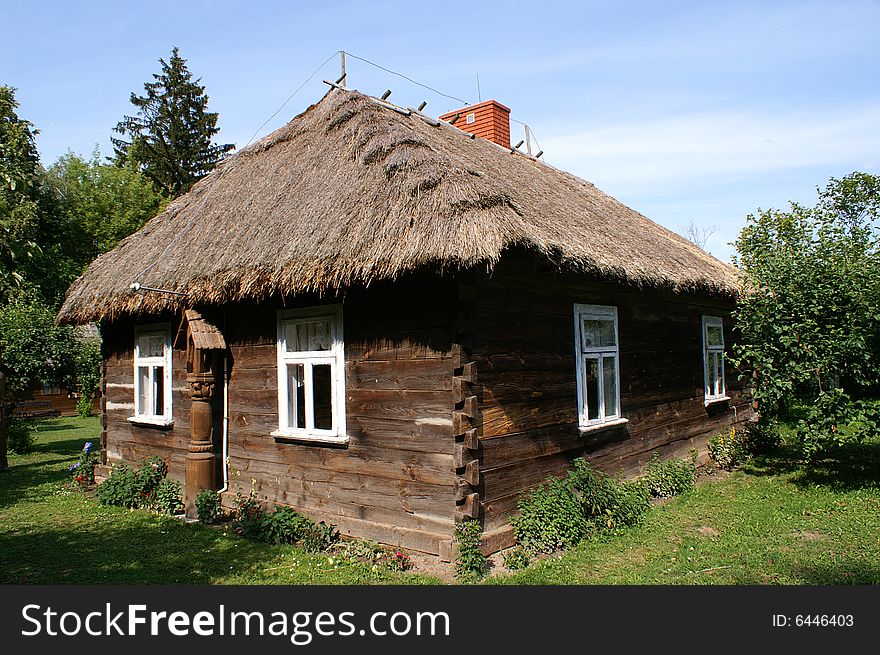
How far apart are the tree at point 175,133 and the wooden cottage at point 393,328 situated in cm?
2741

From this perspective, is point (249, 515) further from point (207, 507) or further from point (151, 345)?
point (151, 345)

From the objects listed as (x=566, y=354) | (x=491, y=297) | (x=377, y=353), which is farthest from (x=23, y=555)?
(x=566, y=354)

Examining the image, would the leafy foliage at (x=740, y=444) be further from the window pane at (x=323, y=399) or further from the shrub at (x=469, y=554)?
the shrub at (x=469, y=554)

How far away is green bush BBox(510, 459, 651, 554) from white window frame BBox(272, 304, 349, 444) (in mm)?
2058

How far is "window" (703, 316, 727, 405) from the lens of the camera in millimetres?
11152

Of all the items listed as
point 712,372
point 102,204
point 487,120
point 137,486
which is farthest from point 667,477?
point 102,204

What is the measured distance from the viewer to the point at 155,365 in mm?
9703

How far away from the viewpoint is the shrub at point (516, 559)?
5852mm

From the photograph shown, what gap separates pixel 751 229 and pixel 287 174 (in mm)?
12508

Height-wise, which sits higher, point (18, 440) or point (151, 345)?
point (151, 345)

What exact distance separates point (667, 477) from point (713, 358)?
3682 mm

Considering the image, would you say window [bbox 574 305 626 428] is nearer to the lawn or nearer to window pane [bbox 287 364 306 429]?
the lawn

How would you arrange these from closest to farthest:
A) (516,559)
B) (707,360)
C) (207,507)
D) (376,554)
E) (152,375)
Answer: (516,559) → (376,554) → (207,507) → (152,375) → (707,360)

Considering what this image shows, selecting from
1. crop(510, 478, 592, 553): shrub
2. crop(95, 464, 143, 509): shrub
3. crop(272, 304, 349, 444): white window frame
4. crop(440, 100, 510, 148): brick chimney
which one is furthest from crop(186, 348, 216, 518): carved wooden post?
crop(440, 100, 510, 148): brick chimney
